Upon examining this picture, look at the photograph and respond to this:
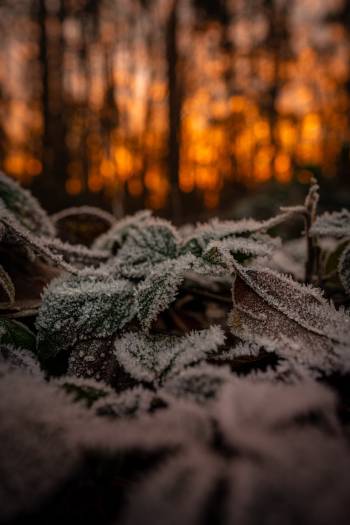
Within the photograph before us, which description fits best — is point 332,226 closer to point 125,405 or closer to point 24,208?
point 125,405

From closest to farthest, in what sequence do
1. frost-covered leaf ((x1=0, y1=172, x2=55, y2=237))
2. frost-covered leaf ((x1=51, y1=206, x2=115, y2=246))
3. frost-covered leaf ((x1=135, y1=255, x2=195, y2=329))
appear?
frost-covered leaf ((x1=135, y1=255, x2=195, y2=329))
frost-covered leaf ((x1=0, y1=172, x2=55, y2=237))
frost-covered leaf ((x1=51, y1=206, x2=115, y2=246))

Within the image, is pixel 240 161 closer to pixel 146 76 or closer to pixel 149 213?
pixel 146 76

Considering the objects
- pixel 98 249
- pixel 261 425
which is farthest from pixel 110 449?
pixel 98 249

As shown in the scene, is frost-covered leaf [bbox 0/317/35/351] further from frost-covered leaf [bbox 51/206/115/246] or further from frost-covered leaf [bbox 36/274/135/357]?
frost-covered leaf [bbox 51/206/115/246]

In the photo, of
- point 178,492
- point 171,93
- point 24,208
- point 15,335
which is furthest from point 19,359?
point 171,93

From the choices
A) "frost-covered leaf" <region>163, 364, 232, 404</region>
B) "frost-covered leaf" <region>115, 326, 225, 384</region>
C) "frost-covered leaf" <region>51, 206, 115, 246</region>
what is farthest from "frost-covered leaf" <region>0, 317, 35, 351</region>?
"frost-covered leaf" <region>51, 206, 115, 246</region>

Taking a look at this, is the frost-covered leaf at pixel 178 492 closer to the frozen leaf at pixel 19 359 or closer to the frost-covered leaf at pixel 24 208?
the frozen leaf at pixel 19 359
